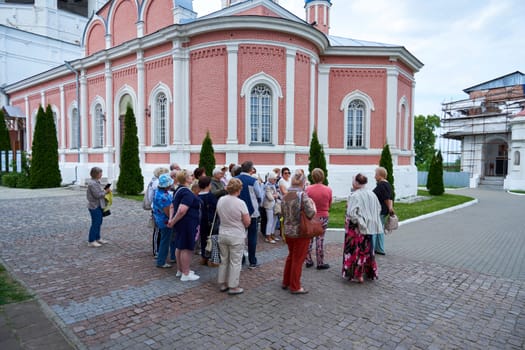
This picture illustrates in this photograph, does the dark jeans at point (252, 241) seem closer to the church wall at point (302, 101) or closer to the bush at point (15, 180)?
the church wall at point (302, 101)

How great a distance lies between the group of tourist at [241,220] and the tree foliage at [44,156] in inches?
612

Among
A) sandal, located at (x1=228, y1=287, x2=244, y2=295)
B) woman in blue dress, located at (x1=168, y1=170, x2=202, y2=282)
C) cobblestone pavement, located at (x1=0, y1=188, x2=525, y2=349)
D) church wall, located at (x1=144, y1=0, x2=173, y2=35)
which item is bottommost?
cobblestone pavement, located at (x1=0, y1=188, x2=525, y2=349)

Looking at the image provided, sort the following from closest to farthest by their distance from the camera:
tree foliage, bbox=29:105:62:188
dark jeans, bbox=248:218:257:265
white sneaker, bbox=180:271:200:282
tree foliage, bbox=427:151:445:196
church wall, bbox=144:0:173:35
→ white sneaker, bbox=180:271:200:282 → dark jeans, bbox=248:218:257:265 → church wall, bbox=144:0:173:35 → tree foliage, bbox=29:105:62:188 → tree foliage, bbox=427:151:445:196

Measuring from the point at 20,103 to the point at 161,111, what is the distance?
1923 cm

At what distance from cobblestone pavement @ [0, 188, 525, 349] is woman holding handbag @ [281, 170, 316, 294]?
29 cm

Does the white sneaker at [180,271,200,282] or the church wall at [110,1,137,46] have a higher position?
the church wall at [110,1,137,46]

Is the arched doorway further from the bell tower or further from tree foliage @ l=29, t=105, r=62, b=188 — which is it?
tree foliage @ l=29, t=105, r=62, b=188

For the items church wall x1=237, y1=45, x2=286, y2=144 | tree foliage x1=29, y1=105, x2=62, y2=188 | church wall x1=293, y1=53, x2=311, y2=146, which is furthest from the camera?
tree foliage x1=29, y1=105, x2=62, y2=188

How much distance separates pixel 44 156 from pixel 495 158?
135ft

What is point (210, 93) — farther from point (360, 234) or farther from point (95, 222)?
point (360, 234)

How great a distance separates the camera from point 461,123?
37406 mm

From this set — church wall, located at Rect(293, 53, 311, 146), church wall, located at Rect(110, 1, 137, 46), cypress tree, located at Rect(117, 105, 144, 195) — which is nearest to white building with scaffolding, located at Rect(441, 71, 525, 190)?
church wall, located at Rect(293, 53, 311, 146)

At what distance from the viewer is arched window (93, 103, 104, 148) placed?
2108 cm

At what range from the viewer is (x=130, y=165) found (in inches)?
643
